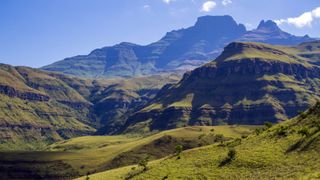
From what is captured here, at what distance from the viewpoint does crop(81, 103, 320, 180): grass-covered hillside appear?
8475 centimetres

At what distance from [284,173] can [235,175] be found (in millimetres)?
12583

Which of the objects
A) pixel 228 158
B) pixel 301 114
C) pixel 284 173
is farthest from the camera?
pixel 301 114

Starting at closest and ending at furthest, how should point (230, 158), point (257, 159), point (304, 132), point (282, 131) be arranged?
1. point (257, 159)
2. point (304, 132)
3. point (230, 158)
4. point (282, 131)

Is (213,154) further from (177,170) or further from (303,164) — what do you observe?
(303,164)

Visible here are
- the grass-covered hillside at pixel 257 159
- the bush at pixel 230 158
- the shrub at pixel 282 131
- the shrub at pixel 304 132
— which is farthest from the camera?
the shrub at pixel 282 131

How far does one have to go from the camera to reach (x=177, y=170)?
10500 centimetres

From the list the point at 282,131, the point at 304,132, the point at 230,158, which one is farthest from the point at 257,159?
the point at 282,131

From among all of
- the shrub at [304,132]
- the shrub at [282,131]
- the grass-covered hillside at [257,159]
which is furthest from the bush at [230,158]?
the shrub at [304,132]

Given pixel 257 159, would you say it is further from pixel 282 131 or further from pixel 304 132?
pixel 282 131

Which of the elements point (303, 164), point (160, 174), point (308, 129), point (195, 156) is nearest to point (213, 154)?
point (195, 156)

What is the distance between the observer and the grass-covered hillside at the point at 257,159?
84750 millimetres

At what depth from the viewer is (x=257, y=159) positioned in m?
94.0

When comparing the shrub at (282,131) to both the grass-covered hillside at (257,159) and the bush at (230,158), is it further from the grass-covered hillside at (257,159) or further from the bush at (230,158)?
the bush at (230,158)

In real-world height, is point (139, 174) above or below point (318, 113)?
below
